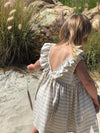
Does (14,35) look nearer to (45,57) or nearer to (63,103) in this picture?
(45,57)

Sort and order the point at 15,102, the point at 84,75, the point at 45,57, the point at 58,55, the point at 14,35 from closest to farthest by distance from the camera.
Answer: the point at 84,75 → the point at 58,55 → the point at 45,57 → the point at 15,102 → the point at 14,35

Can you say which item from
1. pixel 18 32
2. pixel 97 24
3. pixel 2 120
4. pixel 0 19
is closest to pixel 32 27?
pixel 18 32

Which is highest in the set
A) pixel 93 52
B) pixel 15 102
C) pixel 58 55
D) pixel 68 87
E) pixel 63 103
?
pixel 58 55

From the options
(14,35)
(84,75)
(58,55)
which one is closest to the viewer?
(84,75)

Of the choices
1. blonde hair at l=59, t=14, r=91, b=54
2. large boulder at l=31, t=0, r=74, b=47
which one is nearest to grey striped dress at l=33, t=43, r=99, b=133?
blonde hair at l=59, t=14, r=91, b=54

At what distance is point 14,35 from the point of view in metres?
3.29

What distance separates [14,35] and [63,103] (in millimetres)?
2113

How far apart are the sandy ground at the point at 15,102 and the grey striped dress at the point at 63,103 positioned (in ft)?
2.02

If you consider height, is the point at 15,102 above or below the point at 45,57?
below

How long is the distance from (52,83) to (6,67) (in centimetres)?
196

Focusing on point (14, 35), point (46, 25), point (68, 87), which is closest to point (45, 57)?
point (68, 87)

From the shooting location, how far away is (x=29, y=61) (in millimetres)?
3607

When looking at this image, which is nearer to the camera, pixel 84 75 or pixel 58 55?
pixel 84 75

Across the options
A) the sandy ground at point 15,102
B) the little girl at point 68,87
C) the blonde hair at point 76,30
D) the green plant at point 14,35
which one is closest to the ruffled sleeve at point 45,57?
the little girl at point 68,87
